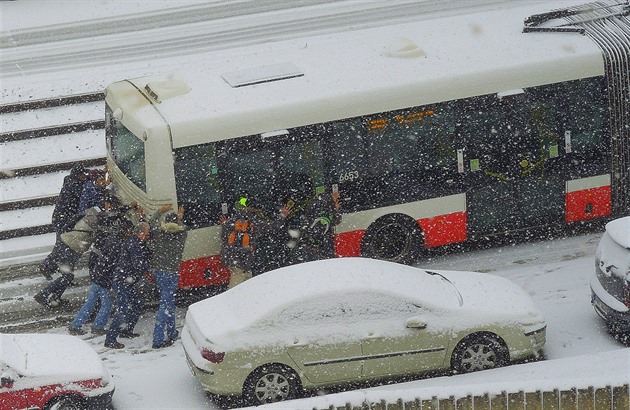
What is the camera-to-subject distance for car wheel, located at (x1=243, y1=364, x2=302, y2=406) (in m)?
12.4

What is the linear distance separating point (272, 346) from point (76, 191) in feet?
17.1

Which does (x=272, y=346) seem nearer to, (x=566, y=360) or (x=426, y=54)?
(x=566, y=360)

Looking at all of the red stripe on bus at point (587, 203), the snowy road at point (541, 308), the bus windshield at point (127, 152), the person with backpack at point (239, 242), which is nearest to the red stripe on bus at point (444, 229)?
the snowy road at point (541, 308)

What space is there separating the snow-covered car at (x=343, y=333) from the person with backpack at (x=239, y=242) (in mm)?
1844

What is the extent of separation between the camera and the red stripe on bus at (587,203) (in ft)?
53.8

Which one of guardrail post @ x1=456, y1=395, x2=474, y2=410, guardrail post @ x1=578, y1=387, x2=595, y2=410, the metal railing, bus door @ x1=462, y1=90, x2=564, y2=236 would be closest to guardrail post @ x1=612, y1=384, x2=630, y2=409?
guardrail post @ x1=578, y1=387, x2=595, y2=410

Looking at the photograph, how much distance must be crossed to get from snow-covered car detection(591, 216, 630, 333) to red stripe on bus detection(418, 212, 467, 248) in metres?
2.81

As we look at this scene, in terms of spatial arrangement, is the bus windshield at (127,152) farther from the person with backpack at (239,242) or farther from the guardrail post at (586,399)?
the guardrail post at (586,399)

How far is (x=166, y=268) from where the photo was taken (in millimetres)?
14297

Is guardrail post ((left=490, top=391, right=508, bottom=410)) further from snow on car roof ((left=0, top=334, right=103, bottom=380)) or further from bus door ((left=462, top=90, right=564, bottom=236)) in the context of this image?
bus door ((left=462, top=90, right=564, bottom=236))

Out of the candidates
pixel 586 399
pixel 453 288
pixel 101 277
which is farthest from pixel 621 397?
pixel 101 277

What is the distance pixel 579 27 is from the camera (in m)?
16.9

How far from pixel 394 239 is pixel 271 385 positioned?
13.7 feet

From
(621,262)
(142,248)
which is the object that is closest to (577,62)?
(621,262)
